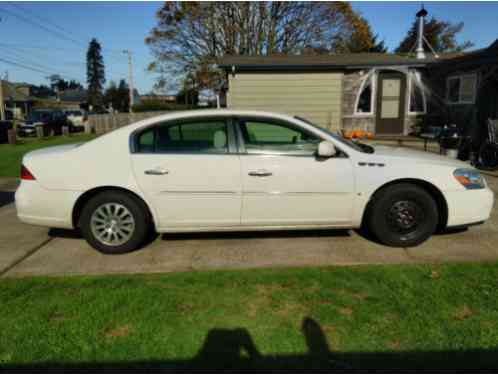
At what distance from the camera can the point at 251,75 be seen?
13.1 meters

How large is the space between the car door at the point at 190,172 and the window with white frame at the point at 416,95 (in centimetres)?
1195

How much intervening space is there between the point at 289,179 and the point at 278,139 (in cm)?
46

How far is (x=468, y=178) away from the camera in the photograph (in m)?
4.24

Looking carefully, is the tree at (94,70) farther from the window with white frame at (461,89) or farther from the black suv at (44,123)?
the window with white frame at (461,89)

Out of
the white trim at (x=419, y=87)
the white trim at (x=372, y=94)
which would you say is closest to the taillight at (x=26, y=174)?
the white trim at (x=372, y=94)

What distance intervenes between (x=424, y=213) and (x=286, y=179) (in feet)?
5.27

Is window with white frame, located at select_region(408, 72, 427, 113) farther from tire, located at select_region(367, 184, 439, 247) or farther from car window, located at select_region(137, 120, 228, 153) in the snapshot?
car window, located at select_region(137, 120, 228, 153)

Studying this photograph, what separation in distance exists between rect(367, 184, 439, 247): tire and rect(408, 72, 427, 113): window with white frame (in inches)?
440

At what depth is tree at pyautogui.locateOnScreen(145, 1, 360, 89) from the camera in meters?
26.5

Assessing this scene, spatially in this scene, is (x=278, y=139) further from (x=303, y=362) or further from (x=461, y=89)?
(x=461, y=89)

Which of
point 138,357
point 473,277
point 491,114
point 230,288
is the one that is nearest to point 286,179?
point 230,288

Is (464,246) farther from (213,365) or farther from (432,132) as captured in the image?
(432,132)

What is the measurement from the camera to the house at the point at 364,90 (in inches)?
504

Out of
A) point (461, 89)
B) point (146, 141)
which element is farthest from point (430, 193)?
point (461, 89)
